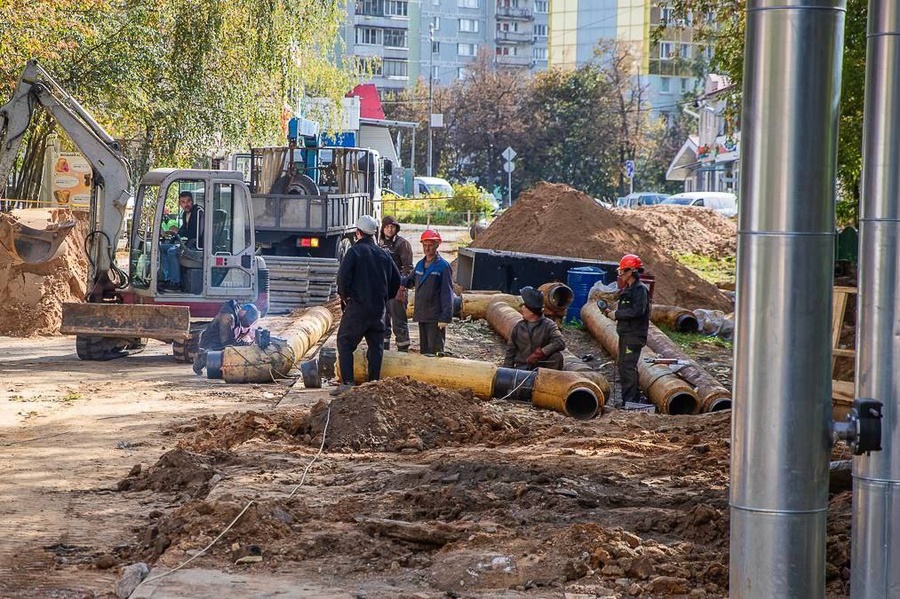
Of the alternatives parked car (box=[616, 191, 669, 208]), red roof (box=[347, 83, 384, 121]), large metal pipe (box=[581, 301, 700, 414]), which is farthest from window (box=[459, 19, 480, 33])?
large metal pipe (box=[581, 301, 700, 414])

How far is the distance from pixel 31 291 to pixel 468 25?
96252 millimetres

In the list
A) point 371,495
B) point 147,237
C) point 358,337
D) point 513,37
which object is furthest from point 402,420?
point 513,37

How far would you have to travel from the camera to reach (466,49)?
112 metres

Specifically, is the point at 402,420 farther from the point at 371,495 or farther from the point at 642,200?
the point at 642,200

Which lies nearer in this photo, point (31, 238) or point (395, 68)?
point (31, 238)

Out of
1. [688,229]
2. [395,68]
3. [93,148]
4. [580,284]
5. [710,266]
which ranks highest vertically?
[395,68]

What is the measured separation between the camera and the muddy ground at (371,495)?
21.6ft

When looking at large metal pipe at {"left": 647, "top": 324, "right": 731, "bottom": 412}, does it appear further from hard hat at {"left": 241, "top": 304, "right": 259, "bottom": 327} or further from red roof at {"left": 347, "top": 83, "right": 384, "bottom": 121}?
red roof at {"left": 347, "top": 83, "right": 384, "bottom": 121}

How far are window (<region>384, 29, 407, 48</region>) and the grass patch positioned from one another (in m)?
69.0

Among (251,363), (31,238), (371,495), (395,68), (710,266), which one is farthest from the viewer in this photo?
(395,68)

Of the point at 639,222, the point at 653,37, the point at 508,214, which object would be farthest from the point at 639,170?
the point at 653,37

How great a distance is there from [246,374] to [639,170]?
63.1 metres

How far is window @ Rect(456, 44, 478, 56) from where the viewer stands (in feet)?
364

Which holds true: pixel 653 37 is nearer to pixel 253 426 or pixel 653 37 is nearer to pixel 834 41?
pixel 253 426
